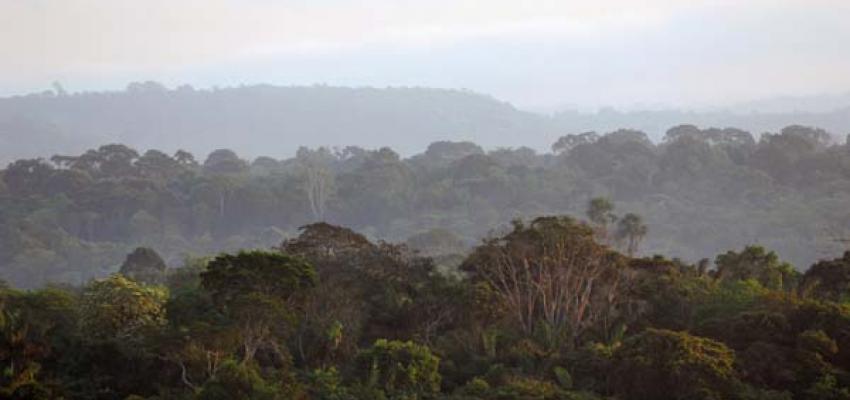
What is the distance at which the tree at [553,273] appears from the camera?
20.9 meters

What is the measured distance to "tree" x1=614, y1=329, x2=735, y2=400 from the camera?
603 inches

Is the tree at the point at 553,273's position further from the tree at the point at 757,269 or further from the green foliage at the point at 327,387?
the green foliage at the point at 327,387

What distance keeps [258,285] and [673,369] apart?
846 cm

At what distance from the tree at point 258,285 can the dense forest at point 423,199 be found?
35.7 m

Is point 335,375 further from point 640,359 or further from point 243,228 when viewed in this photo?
point 243,228

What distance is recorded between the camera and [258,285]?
672 inches

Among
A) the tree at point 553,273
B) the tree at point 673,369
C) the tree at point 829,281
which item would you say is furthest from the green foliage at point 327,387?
the tree at point 829,281

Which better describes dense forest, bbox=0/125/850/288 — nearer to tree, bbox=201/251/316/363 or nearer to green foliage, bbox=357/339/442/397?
tree, bbox=201/251/316/363

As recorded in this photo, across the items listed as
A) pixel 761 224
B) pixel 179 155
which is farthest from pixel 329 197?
pixel 761 224

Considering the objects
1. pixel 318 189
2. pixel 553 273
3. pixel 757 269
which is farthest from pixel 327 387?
pixel 318 189

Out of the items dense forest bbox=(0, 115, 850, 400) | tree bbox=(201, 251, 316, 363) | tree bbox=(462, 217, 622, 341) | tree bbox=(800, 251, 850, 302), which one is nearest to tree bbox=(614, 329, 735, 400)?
dense forest bbox=(0, 115, 850, 400)

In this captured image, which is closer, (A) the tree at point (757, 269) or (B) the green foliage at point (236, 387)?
(B) the green foliage at point (236, 387)

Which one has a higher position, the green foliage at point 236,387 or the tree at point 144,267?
the green foliage at point 236,387

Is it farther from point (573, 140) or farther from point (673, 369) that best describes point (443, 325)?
point (573, 140)
